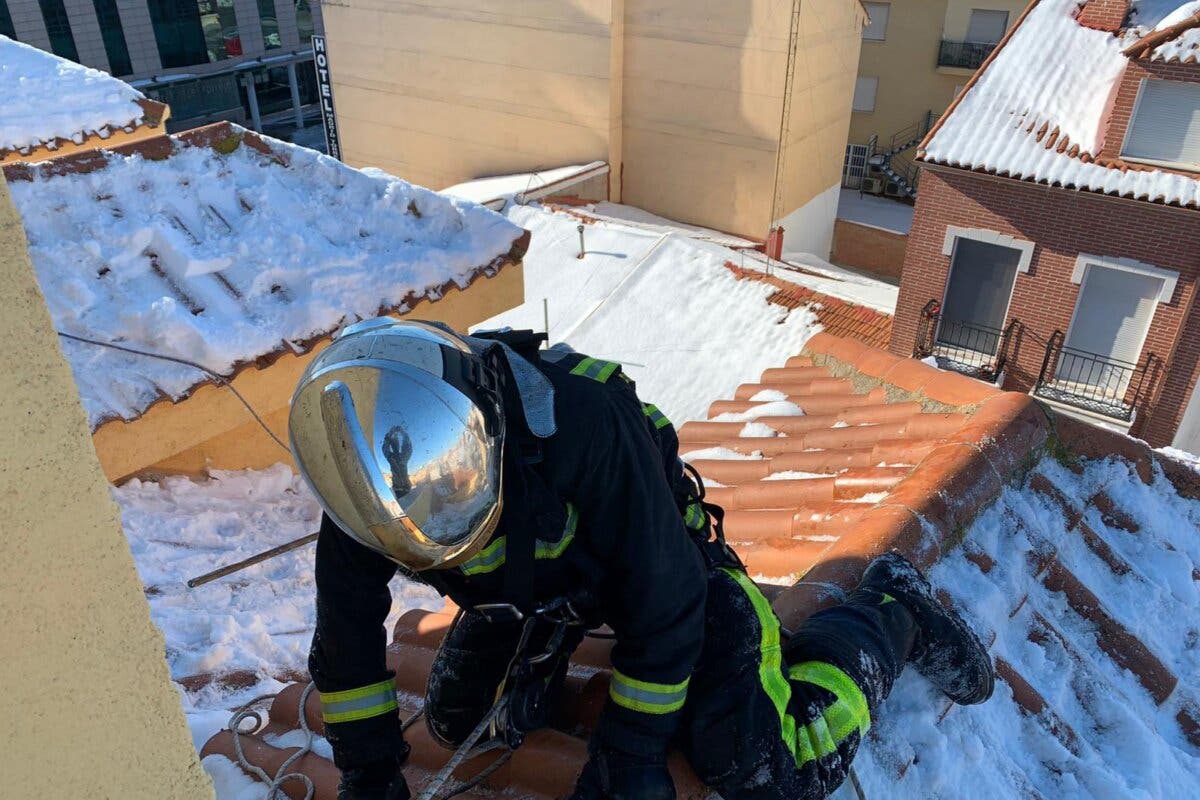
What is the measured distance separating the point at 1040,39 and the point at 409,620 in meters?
11.2

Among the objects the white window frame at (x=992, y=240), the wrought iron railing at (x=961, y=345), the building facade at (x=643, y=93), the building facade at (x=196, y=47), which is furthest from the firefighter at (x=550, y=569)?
the building facade at (x=196, y=47)

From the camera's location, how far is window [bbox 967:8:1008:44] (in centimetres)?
2220

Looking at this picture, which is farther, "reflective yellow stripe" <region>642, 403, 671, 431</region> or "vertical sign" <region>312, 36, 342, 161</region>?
"vertical sign" <region>312, 36, 342, 161</region>

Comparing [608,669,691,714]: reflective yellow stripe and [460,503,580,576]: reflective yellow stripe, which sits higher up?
[460,503,580,576]: reflective yellow stripe

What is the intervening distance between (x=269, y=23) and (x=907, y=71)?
23.1 meters

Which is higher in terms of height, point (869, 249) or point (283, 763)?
point (283, 763)

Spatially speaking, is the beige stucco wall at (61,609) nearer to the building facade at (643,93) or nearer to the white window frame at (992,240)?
the white window frame at (992,240)

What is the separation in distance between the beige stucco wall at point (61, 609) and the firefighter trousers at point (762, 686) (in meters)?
1.33

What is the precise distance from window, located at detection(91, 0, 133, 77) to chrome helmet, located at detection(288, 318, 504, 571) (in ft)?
103

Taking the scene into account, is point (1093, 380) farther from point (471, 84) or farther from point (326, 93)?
point (326, 93)

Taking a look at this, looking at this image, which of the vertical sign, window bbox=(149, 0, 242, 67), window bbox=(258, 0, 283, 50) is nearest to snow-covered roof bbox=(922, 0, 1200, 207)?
the vertical sign

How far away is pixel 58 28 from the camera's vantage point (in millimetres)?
26359

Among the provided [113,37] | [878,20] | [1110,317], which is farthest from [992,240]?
[113,37]

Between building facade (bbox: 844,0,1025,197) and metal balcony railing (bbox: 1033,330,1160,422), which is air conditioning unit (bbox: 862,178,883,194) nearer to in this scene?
building facade (bbox: 844,0,1025,197)
